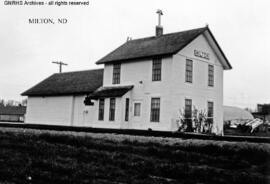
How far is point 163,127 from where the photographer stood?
2439 centimetres

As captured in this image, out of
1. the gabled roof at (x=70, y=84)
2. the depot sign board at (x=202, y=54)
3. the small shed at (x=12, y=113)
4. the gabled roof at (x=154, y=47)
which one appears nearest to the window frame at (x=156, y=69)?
the gabled roof at (x=154, y=47)

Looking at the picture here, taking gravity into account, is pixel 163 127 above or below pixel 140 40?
below

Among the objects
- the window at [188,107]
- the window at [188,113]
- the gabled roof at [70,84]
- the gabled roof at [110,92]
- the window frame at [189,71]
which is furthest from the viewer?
the gabled roof at [70,84]

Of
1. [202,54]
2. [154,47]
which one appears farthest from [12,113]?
[202,54]

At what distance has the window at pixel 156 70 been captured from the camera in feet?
83.4

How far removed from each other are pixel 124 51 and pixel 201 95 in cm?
704

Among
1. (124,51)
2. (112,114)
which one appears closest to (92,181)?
(112,114)

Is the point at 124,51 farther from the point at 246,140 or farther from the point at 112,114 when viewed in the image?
the point at 246,140

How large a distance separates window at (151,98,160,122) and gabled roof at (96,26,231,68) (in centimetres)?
313

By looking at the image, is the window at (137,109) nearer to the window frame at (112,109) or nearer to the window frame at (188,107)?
the window frame at (112,109)

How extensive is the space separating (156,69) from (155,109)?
9.16ft

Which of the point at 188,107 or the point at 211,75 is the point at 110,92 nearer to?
the point at 188,107

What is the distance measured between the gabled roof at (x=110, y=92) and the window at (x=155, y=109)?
2.18 m

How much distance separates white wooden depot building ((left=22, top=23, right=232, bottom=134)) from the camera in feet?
81.3
